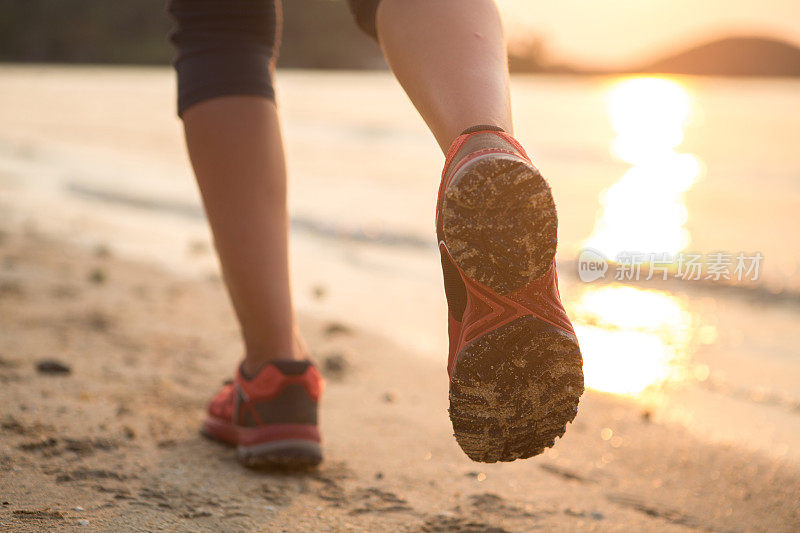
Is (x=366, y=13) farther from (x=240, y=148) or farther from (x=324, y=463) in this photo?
(x=324, y=463)

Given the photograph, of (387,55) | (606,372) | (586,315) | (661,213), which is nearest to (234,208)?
(387,55)

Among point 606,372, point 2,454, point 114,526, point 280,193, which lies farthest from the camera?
point 606,372

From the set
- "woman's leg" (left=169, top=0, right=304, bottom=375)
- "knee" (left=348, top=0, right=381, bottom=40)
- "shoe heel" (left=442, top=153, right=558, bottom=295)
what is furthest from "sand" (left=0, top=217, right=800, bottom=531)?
"knee" (left=348, top=0, right=381, bottom=40)

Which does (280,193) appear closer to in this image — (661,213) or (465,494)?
(465,494)

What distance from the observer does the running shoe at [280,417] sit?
142cm

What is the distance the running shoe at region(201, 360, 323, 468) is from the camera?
1.42 m

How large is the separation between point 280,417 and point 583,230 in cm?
453

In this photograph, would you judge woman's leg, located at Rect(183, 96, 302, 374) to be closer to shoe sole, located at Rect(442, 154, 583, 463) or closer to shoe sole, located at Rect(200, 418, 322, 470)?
shoe sole, located at Rect(200, 418, 322, 470)

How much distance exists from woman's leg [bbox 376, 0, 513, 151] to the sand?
0.68 metres

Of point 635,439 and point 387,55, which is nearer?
point 387,55

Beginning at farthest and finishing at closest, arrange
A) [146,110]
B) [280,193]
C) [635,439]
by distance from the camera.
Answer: [146,110] < [635,439] < [280,193]

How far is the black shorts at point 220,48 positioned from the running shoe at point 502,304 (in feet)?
1.91

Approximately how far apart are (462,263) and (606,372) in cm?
168

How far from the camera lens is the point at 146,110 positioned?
58.7 ft
